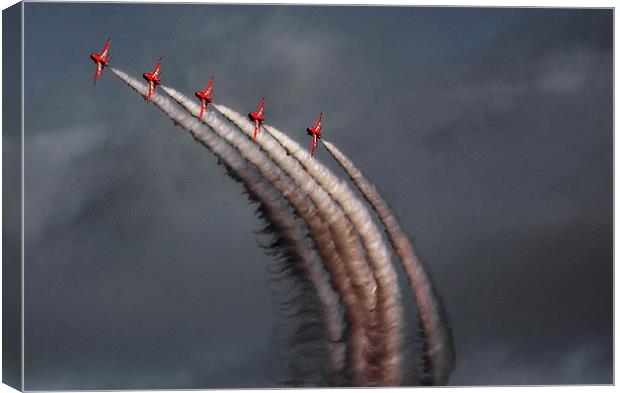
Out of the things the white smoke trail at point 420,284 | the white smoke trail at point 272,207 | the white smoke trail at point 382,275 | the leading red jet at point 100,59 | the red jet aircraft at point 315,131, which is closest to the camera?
→ the leading red jet at point 100,59

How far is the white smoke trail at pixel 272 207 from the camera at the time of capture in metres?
29.0

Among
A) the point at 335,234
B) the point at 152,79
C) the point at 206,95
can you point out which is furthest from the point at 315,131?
the point at 152,79

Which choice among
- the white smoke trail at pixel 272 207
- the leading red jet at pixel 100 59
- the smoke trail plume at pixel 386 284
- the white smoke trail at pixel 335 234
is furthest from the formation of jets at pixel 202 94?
the smoke trail plume at pixel 386 284

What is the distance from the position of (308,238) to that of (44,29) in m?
5.18

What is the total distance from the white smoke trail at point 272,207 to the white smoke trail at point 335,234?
173mm

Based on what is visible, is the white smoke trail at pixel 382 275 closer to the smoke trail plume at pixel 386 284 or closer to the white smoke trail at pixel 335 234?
the smoke trail plume at pixel 386 284

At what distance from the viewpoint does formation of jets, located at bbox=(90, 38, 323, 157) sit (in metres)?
28.9

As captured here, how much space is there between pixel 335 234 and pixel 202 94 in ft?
9.91

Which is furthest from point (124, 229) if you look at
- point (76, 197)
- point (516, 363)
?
point (516, 363)

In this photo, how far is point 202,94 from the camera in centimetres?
2909

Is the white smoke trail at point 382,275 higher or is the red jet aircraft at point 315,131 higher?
the red jet aircraft at point 315,131

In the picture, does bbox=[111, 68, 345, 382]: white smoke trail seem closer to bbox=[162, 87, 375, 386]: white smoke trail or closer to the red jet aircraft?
bbox=[162, 87, 375, 386]: white smoke trail

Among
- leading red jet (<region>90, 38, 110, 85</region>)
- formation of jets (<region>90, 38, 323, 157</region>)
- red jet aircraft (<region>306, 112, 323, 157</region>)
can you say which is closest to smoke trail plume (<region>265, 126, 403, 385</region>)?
red jet aircraft (<region>306, 112, 323, 157</region>)

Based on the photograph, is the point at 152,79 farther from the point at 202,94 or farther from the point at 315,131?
the point at 315,131
